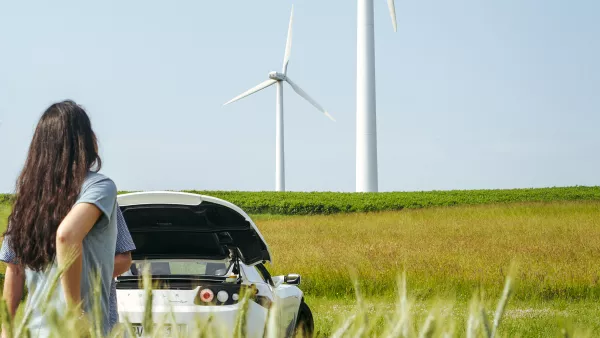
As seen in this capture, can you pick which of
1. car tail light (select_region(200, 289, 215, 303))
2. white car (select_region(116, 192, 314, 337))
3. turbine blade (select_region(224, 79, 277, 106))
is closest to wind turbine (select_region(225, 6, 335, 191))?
turbine blade (select_region(224, 79, 277, 106))

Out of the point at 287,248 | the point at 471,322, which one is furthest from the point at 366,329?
the point at 287,248

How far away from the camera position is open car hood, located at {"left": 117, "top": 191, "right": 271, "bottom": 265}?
19.5 feet

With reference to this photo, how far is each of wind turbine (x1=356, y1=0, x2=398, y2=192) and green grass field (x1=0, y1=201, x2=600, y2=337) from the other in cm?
1300

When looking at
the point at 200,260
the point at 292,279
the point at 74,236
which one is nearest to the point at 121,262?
the point at 74,236

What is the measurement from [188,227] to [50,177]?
9.38ft

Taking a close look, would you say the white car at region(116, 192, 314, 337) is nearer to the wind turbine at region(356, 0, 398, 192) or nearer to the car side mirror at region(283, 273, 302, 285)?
the car side mirror at region(283, 273, 302, 285)

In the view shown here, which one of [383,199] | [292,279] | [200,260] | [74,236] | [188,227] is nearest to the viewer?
[74,236]

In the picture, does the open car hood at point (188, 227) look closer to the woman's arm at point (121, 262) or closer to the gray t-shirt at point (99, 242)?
the woman's arm at point (121, 262)

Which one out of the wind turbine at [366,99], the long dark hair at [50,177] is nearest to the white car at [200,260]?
the long dark hair at [50,177]

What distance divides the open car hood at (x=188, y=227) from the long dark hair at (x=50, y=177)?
2.17 metres

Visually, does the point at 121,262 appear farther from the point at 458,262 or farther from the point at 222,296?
the point at 458,262

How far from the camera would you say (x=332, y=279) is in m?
14.3

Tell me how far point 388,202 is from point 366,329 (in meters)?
37.3

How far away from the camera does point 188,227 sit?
6340 millimetres
